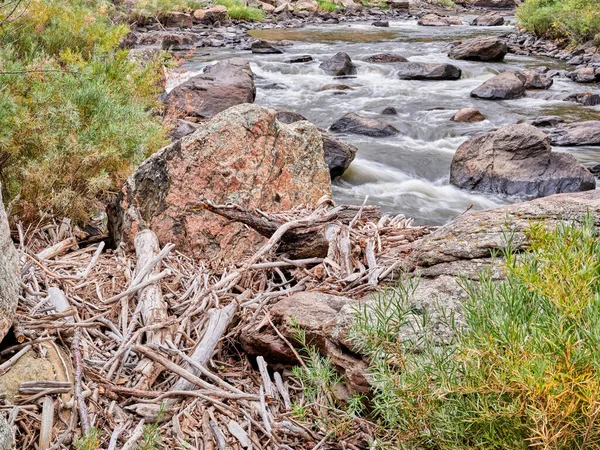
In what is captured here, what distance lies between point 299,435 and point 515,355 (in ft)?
3.66

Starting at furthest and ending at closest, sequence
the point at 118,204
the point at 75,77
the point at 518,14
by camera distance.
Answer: the point at 518,14
the point at 75,77
the point at 118,204

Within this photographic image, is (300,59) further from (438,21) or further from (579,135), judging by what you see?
(438,21)

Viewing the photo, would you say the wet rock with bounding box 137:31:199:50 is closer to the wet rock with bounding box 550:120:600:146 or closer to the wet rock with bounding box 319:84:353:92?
the wet rock with bounding box 319:84:353:92

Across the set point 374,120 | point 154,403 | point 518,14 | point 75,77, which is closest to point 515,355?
point 154,403

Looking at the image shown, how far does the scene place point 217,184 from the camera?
13.8 feet

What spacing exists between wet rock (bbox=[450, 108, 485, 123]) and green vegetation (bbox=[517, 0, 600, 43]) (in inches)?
356

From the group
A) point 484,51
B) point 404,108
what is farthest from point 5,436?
point 484,51

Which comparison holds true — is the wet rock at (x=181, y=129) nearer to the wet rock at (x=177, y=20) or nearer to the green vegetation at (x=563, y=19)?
the green vegetation at (x=563, y=19)

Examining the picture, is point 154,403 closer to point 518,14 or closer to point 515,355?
point 515,355

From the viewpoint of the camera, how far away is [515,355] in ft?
4.96

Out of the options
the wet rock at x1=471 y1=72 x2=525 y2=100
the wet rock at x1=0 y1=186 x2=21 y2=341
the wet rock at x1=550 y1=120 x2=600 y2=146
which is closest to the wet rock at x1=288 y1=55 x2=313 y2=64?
the wet rock at x1=471 y1=72 x2=525 y2=100

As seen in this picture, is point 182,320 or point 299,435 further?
point 182,320

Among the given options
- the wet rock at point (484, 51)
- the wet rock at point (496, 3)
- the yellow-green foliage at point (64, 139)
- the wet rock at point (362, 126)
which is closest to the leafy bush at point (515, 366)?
the yellow-green foliage at point (64, 139)

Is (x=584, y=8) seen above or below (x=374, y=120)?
above
